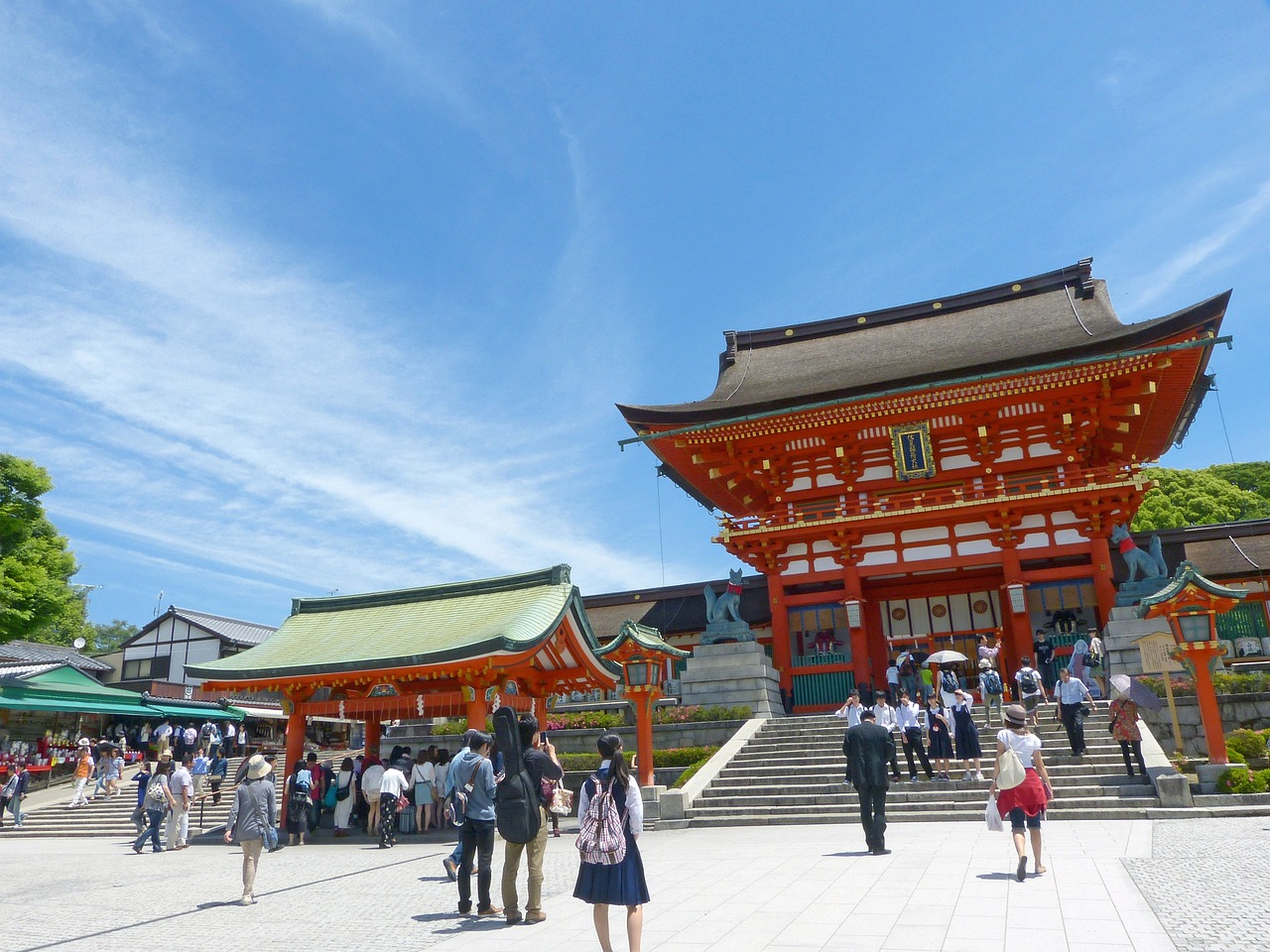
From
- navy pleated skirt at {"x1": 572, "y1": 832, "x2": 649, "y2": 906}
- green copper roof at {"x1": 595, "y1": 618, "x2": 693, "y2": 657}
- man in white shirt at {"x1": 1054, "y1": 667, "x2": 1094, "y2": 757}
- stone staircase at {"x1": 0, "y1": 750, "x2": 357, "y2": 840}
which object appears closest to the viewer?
navy pleated skirt at {"x1": 572, "y1": 832, "x2": 649, "y2": 906}

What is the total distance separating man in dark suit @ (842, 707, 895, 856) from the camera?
10711 mm

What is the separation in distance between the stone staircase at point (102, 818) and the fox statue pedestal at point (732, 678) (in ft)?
34.0

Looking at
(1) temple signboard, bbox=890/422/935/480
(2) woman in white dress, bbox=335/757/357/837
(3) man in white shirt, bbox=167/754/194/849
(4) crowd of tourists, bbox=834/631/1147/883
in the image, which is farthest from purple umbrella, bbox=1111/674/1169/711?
(3) man in white shirt, bbox=167/754/194/849

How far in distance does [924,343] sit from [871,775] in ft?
69.5

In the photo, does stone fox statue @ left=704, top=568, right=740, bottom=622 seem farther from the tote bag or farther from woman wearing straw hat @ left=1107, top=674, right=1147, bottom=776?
the tote bag

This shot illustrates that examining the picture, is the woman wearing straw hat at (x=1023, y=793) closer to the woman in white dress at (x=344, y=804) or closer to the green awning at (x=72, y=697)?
the woman in white dress at (x=344, y=804)

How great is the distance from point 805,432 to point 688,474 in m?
5.32

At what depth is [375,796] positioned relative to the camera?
16.7 meters

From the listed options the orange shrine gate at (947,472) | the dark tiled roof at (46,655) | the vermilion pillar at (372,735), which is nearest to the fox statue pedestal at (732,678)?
the orange shrine gate at (947,472)

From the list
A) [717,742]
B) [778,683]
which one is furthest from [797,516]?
[717,742]

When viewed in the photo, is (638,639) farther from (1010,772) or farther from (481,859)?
(1010,772)

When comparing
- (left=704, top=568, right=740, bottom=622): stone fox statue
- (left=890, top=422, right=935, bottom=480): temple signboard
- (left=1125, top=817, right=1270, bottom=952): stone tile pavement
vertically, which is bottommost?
(left=1125, top=817, right=1270, bottom=952): stone tile pavement

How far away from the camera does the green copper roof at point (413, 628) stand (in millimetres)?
16797

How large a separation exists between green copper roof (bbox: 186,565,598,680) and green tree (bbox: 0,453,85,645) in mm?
16720
